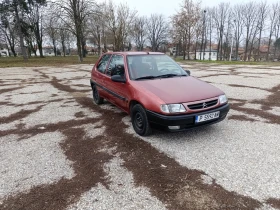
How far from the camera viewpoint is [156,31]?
72.4 meters

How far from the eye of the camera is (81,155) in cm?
345

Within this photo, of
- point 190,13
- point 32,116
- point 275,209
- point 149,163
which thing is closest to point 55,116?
point 32,116

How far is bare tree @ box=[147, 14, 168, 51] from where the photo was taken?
69.9m

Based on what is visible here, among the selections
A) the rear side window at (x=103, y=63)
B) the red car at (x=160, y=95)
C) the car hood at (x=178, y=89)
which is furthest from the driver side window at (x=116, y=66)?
the car hood at (x=178, y=89)

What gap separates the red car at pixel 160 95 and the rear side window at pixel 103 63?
34 cm

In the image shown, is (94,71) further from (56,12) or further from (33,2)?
(33,2)

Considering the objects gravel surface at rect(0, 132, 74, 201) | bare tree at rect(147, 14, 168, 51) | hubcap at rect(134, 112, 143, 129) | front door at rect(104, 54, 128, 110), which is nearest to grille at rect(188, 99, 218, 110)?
hubcap at rect(134, 112, 143, 129)

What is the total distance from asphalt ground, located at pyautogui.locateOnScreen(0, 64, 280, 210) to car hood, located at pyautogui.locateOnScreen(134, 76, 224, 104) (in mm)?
828

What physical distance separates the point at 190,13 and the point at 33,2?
85.7ft

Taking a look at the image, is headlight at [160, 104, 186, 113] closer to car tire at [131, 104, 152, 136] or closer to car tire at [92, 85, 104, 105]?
car tire at [131, 104, 152, 136]

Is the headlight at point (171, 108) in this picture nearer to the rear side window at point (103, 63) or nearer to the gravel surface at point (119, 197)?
the gravel surface at point (119, 197)

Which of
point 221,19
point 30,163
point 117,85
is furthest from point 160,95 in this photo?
point 221,19

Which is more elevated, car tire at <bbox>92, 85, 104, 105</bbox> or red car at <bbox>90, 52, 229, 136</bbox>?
red car at <bbox>90, 52, 229, 136</bbox>

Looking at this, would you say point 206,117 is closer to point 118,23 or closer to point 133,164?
point 133,164
